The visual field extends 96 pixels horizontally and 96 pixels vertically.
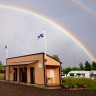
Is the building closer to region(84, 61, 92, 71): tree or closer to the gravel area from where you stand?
the gravel area

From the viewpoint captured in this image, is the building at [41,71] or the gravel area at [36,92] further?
the building at [41,71]

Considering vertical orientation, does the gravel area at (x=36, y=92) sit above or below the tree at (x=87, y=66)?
below

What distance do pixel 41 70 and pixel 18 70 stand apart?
263 inches

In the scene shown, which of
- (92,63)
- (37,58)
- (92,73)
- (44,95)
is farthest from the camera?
(92,63)

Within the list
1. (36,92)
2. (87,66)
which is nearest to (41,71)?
(36,92)

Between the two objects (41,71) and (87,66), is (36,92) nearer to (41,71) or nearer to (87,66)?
(41,71)

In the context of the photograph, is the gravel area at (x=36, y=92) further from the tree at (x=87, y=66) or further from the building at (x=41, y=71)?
the tree at (x=87, y=66)

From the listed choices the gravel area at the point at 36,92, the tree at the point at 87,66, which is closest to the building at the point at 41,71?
the gravel area at the point at 36,92

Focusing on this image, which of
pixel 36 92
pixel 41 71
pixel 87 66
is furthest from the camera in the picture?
pixel 87 66

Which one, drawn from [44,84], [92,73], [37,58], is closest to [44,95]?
[44,84]

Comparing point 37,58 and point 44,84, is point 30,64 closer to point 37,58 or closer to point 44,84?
point 37,58

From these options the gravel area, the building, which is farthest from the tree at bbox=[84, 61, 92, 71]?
the gravel area

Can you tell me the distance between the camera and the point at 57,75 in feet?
78.2

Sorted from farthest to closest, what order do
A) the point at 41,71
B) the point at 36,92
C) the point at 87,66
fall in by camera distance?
the point at 87,66, the point at 41,71, the point at 36,92
